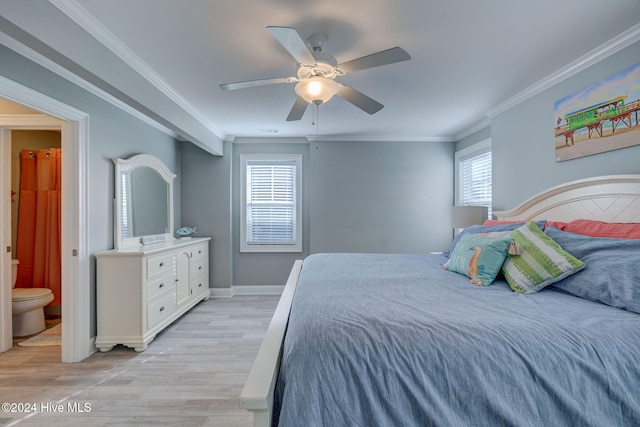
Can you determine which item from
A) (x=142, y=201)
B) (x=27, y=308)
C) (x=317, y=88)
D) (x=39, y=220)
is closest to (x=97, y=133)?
(x=142, y=201)

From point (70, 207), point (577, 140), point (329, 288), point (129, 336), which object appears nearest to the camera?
point (329, 288)

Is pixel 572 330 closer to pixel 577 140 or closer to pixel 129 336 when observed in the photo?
pixel 577 140

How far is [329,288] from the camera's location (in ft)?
5.13

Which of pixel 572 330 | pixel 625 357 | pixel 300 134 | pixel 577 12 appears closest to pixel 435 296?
pixel 572 330

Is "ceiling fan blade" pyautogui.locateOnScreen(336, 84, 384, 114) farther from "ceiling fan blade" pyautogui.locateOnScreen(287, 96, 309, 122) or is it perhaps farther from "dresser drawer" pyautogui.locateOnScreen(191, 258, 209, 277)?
"dresser drawer" pyautogui.locateOnScreen(191, 258, 209, 277)

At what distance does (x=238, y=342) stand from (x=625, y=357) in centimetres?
273

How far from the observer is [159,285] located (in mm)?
2963

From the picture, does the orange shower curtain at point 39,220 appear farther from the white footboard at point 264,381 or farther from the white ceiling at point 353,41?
the white footboard at point 264,381

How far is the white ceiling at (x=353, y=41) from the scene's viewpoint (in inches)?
63.5

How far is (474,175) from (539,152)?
4.36 ft

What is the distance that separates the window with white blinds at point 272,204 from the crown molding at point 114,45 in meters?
1.70

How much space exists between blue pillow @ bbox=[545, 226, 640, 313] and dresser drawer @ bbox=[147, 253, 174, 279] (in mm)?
3177

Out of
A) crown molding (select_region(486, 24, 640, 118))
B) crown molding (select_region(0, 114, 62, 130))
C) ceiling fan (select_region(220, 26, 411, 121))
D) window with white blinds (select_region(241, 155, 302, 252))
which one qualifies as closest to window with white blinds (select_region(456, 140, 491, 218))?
crown molding (select_region(486, 24, 640, 118))

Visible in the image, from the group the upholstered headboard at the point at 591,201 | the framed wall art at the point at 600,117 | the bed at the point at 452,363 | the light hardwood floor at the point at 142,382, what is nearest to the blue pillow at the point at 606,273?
the bed at the point at 452,363
